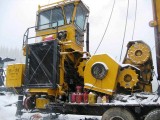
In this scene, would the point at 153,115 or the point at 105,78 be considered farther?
the point at 105,78

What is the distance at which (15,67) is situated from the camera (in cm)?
998

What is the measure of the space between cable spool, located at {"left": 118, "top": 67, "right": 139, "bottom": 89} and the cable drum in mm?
556

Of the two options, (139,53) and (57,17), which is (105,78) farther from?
(57,17)

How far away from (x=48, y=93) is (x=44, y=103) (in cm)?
60

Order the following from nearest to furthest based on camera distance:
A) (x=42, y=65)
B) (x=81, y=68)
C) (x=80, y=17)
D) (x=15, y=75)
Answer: (x=42, y=65), (x=81, y=68), (x=15, y=75), (x=80, y=17)

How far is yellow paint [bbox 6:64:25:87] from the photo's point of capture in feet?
31.9

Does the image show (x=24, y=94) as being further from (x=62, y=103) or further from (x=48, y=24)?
(x=48, y=24)

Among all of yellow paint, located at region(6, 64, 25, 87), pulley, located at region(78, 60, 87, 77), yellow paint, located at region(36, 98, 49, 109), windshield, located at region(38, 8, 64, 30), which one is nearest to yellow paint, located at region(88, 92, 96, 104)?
pulley, located at region(78, 60, 87, 77)

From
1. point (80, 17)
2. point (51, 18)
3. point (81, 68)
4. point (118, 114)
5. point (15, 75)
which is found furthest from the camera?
point (80, 17)

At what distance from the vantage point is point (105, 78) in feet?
26.0

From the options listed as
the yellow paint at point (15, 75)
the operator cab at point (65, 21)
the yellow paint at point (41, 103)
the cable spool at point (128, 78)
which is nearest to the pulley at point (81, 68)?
the operator cab at point (65, 21)

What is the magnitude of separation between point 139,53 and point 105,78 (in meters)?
1.45

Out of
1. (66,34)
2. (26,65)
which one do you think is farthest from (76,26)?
(26,65)

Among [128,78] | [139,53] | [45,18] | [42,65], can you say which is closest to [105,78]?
[128,78]
